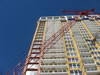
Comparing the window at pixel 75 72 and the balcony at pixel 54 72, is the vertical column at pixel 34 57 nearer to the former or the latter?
the balcony at pixel 54 72

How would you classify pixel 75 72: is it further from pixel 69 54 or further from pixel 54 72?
pixel 69 54

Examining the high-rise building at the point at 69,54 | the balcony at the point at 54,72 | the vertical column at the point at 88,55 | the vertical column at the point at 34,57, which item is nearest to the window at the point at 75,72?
the high-rise building at the point at 69,54

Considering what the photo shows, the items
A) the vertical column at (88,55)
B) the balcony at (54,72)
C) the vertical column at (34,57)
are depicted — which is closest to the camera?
the balcony at (54,72)

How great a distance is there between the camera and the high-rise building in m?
36.1

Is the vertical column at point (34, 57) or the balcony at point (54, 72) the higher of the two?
the vertical column at point (34, 57)

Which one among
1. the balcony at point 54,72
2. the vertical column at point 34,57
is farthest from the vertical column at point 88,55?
the vertical column at point 34,57

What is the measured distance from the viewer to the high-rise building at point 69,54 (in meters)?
36.1

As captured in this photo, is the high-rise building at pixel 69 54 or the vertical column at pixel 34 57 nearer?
the high-rise building at pixel 69 54

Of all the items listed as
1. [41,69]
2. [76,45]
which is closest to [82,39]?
[76,45]

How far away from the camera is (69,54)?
141 ft

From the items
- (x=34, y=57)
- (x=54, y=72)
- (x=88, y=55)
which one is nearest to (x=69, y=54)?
(x=88, y=55)

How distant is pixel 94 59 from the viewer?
39.6 metres

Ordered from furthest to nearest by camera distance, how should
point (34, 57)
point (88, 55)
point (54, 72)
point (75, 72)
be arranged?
point (34, 57) → point (88, 55) → point (75, 72) → point (54, 72)

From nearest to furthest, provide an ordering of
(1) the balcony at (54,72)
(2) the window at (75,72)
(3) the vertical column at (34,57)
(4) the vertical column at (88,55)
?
(1) the balcony at (54,72), (2) the window at (75,72), (4) the vertical column at (88,55), (3) the vertical column at (34,57)
